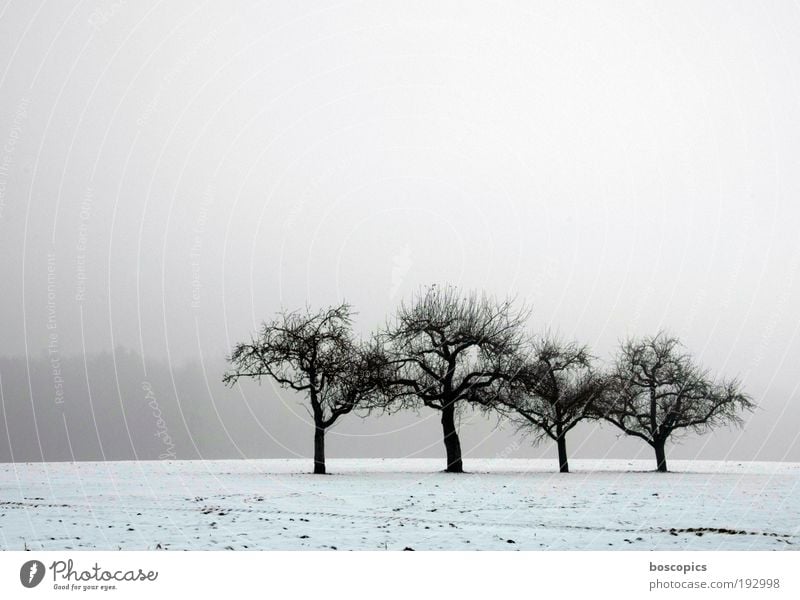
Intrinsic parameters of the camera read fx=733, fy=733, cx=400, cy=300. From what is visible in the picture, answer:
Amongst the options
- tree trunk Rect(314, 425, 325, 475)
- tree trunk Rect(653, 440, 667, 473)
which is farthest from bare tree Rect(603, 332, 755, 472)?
tree trunk Rect(314, 425, 325, 475)

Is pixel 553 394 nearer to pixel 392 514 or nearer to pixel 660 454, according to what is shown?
pixel 660 454

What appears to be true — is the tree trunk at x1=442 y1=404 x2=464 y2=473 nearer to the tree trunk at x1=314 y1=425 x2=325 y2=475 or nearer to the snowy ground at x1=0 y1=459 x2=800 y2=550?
the tree trunk at x1=314 y1=425 x2=325 y2=475

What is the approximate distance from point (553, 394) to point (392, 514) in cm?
2346

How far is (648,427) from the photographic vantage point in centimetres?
4625

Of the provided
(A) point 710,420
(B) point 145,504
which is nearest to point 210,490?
(B) point 145,504

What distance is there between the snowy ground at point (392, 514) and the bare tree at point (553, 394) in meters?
8.38

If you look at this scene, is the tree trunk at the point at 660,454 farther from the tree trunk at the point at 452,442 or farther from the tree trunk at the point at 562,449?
the tree trunk at the point at 452,442

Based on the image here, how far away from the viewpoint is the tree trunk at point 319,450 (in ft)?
130

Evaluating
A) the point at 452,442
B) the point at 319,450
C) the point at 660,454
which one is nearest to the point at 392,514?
the point at 319,450

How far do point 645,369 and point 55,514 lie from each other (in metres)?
37.1

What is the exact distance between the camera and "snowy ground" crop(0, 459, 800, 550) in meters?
16.2

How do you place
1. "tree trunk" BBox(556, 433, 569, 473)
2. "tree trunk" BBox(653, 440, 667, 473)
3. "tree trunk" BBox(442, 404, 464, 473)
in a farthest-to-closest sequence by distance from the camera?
"tree trunk" BBox(653, 440, 667, 473), "tree trunk" BBox(556, 433, 569, 473), "tree trunk" BBox(442, 404, 464, 473)

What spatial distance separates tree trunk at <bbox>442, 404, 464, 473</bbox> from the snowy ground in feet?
24.6
